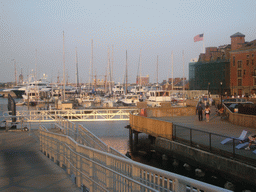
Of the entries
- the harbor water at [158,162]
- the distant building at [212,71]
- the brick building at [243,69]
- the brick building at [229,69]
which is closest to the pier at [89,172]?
the harbor water at [158,162]

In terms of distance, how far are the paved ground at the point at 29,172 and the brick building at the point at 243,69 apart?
60.9 meters

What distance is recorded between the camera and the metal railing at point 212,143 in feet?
47.5

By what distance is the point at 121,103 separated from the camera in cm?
8244

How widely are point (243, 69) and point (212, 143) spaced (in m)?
58.9

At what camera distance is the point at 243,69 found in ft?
235

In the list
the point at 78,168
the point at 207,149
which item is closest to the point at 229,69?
the point at 207,149

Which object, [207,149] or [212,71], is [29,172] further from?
[212,71]

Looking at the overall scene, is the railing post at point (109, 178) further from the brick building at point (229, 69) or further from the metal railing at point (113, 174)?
the brick building at point (229, 69)

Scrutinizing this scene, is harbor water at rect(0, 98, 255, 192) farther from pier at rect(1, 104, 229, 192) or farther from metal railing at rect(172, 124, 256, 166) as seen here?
pier at rect(1, 104, 229, 192)

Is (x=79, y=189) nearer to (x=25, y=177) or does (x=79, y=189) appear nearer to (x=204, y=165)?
(x=25, y=177)

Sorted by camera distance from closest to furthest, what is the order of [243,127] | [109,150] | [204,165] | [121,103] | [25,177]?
[109,150]
[25,177]
[204,165]
[243,127]
[121,103]

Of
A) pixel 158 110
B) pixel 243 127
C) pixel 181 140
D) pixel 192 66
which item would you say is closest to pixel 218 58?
pixel 192 66

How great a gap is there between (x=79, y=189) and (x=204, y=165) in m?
9.66

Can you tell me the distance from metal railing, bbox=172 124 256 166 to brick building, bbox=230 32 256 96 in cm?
5235
